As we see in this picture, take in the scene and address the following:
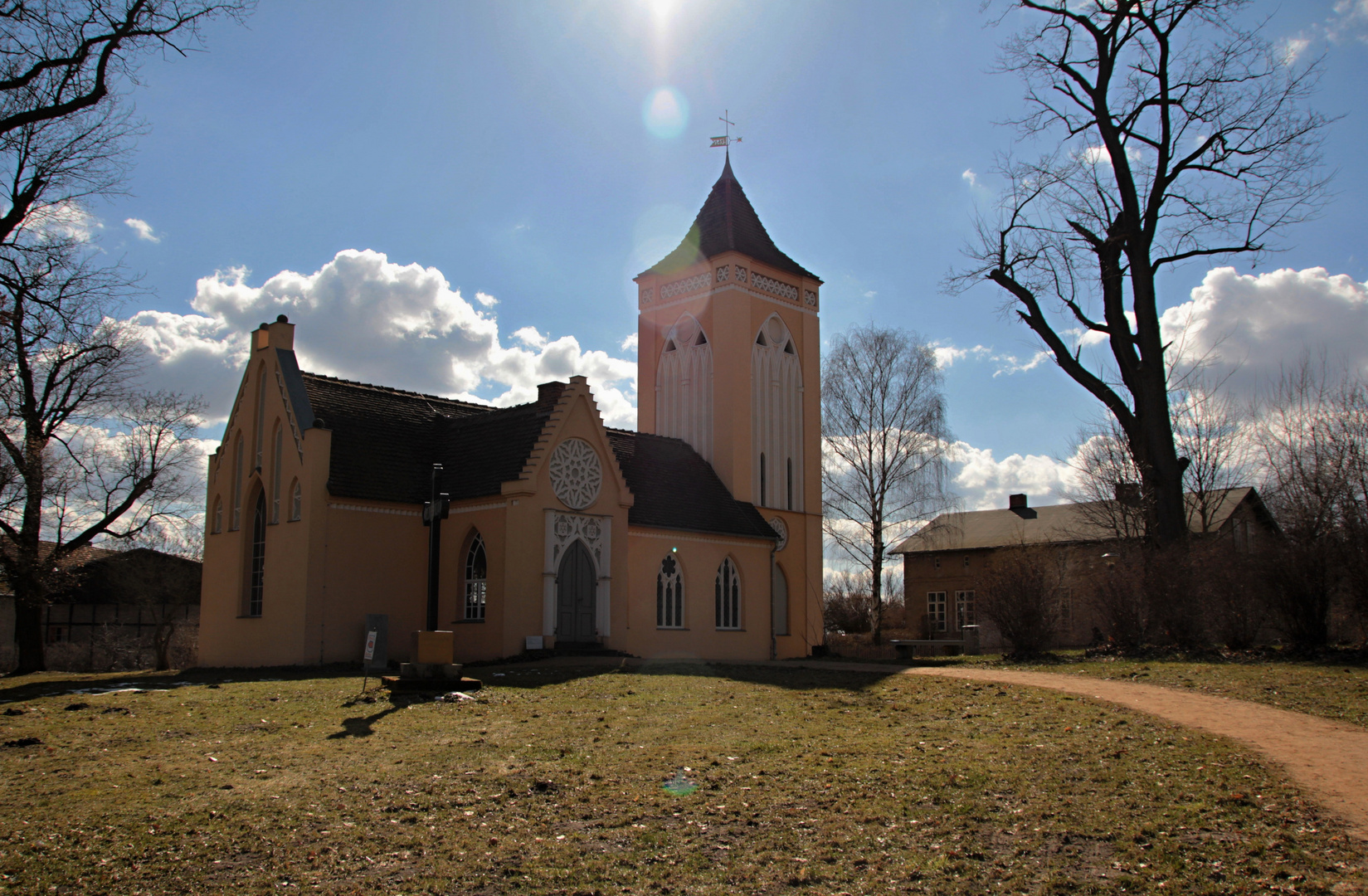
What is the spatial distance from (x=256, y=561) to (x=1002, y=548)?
37.4 meters

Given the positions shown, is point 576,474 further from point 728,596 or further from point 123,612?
point 123,612

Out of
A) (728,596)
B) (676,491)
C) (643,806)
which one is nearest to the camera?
(643,806)

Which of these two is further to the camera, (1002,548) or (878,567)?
(1002,548)

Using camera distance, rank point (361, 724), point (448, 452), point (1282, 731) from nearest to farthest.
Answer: point (1282, 731) → point (361, 724) → point (448, 452)

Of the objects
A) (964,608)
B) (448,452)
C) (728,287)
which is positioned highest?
(728,287)

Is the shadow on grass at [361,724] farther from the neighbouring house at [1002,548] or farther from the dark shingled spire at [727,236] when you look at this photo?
the neighbouring house at [1002,548]

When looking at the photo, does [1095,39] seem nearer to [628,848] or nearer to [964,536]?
[628,848]

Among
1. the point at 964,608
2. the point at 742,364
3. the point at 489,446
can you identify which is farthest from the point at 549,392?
the point at 964,608

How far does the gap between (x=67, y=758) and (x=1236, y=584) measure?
2176 cm

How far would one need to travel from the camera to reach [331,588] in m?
23.3

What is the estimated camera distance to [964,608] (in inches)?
2117

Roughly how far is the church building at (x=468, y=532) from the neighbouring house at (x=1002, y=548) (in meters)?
18.2

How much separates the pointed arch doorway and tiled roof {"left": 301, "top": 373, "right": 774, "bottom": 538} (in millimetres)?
2454

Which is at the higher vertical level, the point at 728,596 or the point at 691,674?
the point at 728,596
